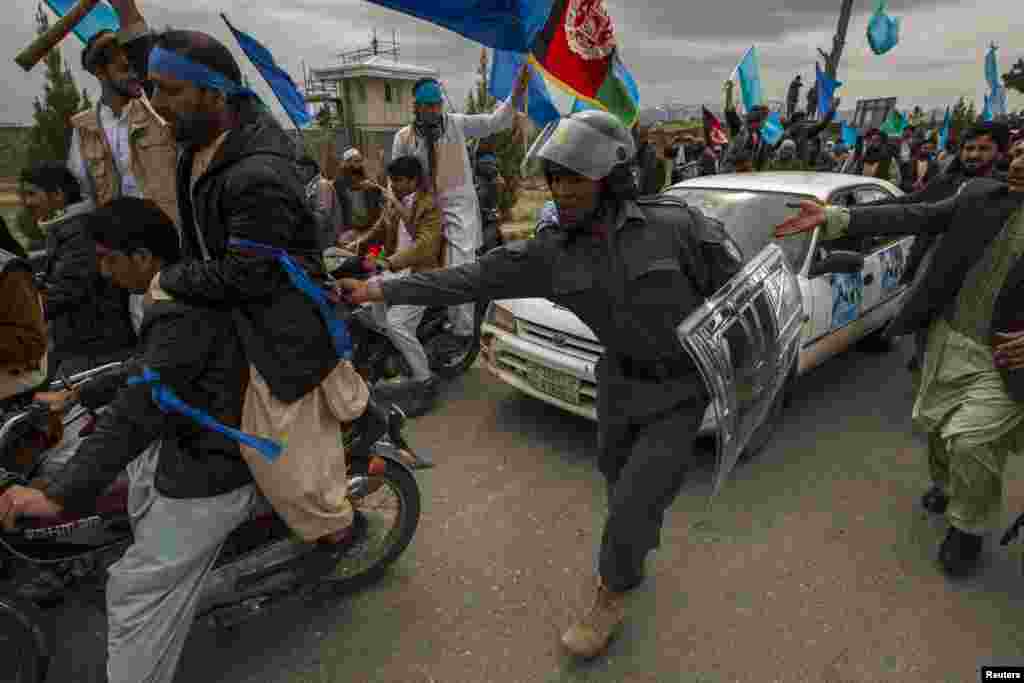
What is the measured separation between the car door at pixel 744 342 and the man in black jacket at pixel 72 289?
2.45 m

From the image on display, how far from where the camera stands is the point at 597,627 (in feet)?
7.32

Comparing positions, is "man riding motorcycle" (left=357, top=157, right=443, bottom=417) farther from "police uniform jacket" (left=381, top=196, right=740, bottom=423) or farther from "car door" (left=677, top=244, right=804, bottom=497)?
"car door" (left=677, top=244, right=804, bottom=497)

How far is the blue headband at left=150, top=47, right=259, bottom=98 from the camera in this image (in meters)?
1.52

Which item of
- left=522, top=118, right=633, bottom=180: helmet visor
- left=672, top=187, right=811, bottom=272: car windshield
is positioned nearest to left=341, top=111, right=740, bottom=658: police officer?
left=522, top=118, right=633, bottom=180: helmet visor

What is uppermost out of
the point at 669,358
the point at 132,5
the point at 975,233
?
the point at 132,5

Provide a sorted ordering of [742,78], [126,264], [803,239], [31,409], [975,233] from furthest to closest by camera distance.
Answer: [742,78]
[803,239]
[975,233]
[31,409]
[126,264]

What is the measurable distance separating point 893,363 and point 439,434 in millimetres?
3874

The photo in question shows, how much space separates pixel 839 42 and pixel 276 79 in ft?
34.7

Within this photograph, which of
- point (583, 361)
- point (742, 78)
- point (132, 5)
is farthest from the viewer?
point (742, 78)

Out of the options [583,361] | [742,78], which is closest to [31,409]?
[583,361]

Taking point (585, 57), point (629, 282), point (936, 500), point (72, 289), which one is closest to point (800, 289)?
point (936, 500)

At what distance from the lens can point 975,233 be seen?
2561 mm

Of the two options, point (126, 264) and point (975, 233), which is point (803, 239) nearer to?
point (975, 233)

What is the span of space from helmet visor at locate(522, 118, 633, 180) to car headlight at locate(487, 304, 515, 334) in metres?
2.08
